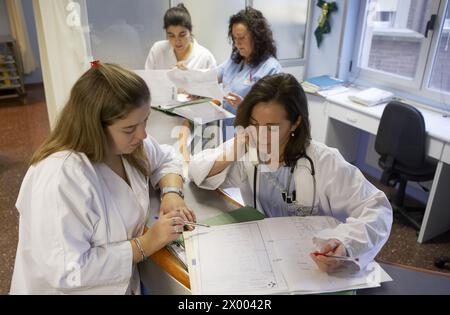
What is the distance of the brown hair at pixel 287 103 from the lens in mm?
1132

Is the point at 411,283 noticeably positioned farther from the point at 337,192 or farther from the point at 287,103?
the point at 287,103

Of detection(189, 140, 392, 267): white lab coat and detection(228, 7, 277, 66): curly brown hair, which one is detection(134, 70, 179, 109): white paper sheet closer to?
detection(228, 7, 277, 66): curly brown hair

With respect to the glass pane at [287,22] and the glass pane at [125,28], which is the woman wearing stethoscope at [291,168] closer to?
the glass pane at [125,28]

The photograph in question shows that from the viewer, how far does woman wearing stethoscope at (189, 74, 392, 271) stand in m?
1.09

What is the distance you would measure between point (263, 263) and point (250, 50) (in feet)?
5.81

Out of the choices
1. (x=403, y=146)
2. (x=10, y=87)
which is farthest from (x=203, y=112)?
(x=10, y=87)

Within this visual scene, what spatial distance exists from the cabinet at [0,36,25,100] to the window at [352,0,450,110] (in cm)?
423

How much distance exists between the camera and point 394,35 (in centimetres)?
308

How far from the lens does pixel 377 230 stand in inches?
38.8

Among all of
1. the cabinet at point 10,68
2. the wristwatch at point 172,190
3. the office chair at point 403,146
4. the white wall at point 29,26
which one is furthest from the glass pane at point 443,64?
the white wall at point 29,26

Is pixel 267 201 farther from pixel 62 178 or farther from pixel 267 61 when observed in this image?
pixel 267 61

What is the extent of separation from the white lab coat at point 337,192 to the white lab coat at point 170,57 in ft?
4.75

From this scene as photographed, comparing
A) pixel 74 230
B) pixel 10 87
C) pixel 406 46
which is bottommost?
pixel 10 87
